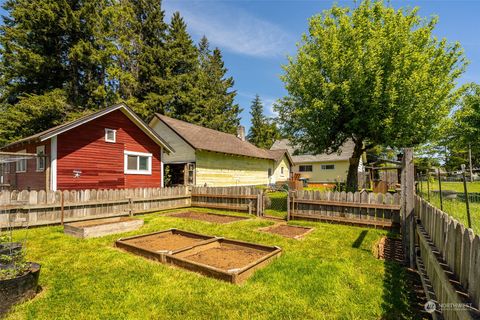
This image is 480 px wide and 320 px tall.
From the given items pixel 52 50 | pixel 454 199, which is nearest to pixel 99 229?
pixel 454 199

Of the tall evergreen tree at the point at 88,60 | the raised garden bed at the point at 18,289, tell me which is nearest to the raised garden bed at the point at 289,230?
the raised garden bed at the point at 18,289

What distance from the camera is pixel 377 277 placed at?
207 inches

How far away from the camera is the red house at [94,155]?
13.8 metres

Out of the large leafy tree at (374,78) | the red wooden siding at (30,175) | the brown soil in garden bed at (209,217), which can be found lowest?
the brown soil in garden bed at (209,217)

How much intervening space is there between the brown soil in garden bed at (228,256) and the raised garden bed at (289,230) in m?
2.29

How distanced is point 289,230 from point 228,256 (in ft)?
13.1

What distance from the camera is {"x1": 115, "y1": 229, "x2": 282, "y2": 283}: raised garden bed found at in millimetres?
5258

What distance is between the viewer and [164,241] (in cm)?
800

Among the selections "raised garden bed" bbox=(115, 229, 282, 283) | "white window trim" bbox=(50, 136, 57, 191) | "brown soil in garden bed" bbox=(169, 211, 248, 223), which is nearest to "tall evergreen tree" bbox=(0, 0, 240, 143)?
"white window trim" bbox=(50, 136, 57, 191)

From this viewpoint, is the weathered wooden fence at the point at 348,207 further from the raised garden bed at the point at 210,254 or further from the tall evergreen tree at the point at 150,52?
the tall evergreen tree at the point at 150,52

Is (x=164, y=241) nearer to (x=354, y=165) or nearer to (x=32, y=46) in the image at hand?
(x=354, y=165)

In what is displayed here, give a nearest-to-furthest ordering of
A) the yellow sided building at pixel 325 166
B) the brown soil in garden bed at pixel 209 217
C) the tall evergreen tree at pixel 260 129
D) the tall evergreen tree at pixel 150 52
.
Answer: the brown soil in garden bed at pixel 209 217 → the yellow sided building at pixel 325 166 → the tall evergreen tree at pixel 150 52 → the tall evergreen tree at pixel 260 129

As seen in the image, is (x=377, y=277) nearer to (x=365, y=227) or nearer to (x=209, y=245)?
(x=209, y=245)

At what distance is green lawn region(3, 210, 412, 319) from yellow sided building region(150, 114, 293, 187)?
14.2 metres
